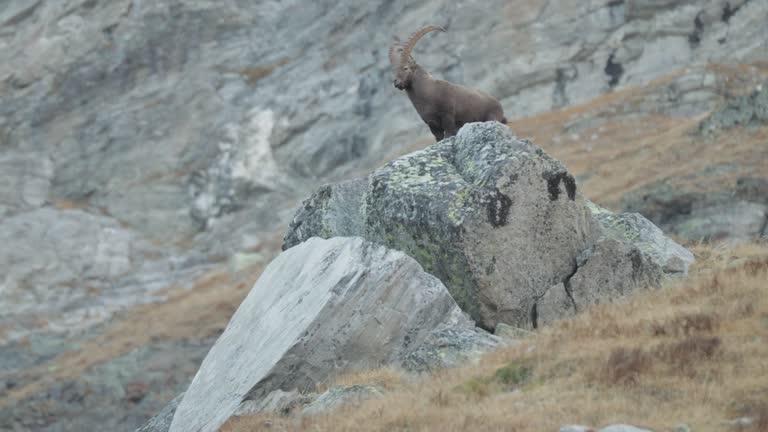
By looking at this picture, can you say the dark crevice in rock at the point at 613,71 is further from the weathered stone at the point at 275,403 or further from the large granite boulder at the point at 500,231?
the weathered stone at the point at 275,403

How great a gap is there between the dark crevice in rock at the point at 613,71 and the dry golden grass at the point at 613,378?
47.7 meters

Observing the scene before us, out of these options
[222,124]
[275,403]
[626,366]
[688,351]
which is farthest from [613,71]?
[626,366]

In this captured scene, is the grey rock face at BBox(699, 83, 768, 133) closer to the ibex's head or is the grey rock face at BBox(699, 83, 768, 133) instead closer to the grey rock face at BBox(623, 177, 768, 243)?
the grey rock face at BBox(623, 177, 768, 243)

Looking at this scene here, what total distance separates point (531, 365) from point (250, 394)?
3.78 m

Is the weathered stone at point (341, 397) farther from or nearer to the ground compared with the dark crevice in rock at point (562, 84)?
farther from the ground

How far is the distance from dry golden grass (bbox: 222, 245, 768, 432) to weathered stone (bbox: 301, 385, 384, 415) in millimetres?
246

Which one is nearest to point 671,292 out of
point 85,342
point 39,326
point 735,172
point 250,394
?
point 250,394

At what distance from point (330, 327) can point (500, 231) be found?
280 cm

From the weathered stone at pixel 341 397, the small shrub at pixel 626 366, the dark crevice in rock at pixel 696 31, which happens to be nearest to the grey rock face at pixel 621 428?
the small shrub at pixel 626 366

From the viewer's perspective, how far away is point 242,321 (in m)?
14.8

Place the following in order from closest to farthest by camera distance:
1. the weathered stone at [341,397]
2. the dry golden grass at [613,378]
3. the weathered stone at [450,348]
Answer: the dry golden grass at [613,378]
the weathered stone at [341,397]
the weathered stone at [450,348]

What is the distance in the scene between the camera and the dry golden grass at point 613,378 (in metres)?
8.67

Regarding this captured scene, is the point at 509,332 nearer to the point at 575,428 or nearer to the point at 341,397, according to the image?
the point at 341,397

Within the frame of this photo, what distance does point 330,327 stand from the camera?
41.8 ft
